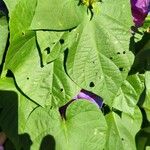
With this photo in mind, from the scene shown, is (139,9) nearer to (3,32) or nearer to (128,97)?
(128,97)

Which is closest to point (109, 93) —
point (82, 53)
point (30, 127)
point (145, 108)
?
point (82, 53)

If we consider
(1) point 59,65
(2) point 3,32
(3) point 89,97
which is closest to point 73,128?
(3) point 89,97

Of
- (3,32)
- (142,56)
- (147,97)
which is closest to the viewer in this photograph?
(3,32)

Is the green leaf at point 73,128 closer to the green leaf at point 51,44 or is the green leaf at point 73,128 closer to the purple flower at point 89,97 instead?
the purple flower at point 89,97

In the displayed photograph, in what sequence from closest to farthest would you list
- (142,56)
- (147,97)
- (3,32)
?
1. (3,32)
2. (142,56)
3. (147,97)

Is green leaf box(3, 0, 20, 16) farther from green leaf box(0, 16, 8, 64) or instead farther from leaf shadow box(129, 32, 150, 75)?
leaf shadow box(129, 32, 150, 75)

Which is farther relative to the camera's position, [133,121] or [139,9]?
[133,121]
